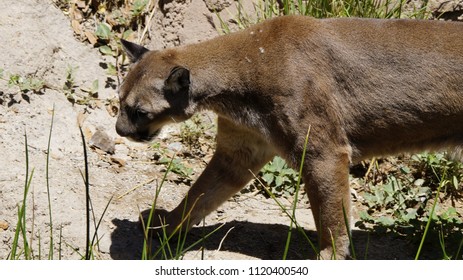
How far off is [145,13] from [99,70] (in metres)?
1.07

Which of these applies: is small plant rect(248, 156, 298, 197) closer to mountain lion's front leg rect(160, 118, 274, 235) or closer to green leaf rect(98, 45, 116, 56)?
mountain lion's front leg rect(160, 118, 274, 235)

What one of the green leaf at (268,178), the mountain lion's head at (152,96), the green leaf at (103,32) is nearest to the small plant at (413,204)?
the green leaf at (268,178)

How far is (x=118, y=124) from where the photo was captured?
7891mm

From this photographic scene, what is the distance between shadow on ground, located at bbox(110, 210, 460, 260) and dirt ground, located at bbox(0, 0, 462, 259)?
0.01 m

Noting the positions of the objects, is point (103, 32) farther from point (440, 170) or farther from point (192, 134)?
point (440, 170)

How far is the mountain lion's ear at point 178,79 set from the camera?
24.2 feet

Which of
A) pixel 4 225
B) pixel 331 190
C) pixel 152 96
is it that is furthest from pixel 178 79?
pixel 4 225

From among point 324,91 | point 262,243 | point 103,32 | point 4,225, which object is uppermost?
point 103,32

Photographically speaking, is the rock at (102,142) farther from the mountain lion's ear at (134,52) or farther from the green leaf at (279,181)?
the green leaf at (279,181)

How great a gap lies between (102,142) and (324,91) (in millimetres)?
3170

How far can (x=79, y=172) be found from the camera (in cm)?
867

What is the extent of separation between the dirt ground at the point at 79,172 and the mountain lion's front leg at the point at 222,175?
1.08ft

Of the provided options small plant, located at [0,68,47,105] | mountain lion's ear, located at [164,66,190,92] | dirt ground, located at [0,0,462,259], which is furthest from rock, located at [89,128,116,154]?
mountain lion's ear, located at [164,66,190,92]

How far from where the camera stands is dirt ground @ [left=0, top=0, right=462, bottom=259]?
7.80 metres
